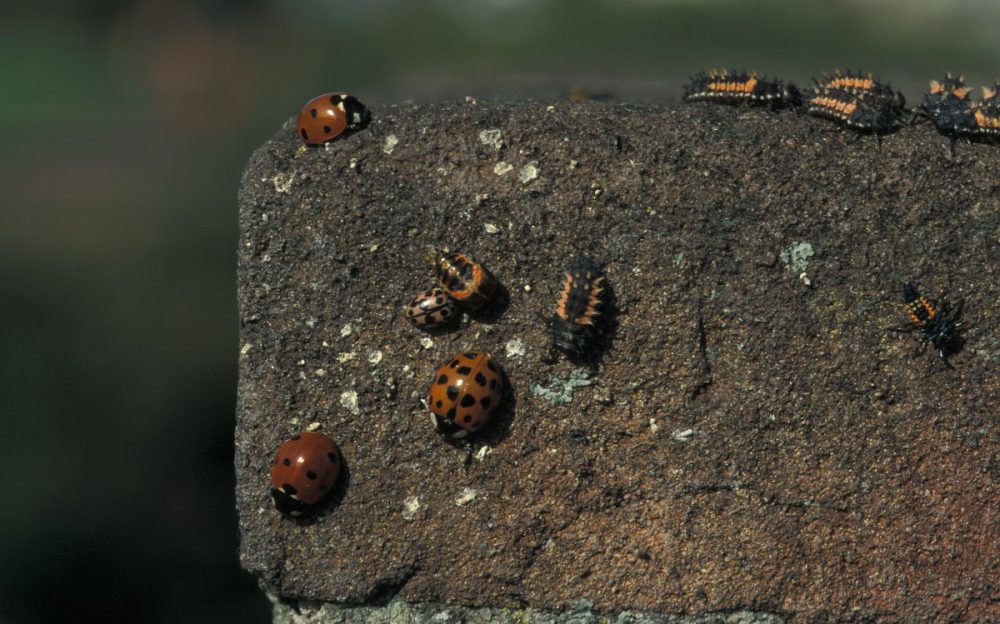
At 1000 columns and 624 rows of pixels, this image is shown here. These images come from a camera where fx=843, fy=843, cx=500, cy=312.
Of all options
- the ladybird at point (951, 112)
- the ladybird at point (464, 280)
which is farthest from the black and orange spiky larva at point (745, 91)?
the ladybird at point (464, 280)

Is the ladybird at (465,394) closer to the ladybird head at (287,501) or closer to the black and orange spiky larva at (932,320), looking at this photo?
the ladybird head at (287,501)

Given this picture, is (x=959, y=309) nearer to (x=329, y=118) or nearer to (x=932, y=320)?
(x=932, y=320)

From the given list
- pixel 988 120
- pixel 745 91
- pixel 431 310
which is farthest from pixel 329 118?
pixel 988 120

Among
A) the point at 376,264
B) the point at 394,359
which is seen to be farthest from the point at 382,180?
the point at 394,359

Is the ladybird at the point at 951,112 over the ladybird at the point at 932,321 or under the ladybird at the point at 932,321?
over

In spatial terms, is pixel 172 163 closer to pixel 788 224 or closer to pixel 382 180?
pixel 382 180

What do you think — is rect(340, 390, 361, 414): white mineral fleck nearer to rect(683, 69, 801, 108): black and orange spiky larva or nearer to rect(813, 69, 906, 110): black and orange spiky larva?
rect(683, 69, 801, 108): black and orange spiky larva
